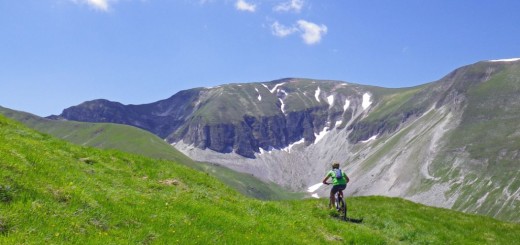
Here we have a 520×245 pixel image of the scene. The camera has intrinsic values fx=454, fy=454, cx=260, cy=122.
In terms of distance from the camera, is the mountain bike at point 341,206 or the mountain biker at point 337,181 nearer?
the mountain bike at point 341,206

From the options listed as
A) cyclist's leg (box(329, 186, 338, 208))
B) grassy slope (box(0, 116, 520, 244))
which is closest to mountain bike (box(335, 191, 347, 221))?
cyclist's leg (box(329, 186, 338, 208))

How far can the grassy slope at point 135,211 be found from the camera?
1329 centimetres

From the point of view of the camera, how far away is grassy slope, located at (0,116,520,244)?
13.3 metres

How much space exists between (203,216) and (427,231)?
17339mm

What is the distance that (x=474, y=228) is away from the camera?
32.3m

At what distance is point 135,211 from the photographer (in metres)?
16.4

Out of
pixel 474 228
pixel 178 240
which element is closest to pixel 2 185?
pixel 178 240

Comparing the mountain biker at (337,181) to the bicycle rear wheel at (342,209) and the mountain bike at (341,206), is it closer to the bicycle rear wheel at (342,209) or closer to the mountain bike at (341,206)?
the mountain bike at (341,206)

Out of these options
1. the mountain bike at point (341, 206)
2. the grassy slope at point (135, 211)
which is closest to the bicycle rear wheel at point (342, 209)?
the mountain bike at point (341, 206)

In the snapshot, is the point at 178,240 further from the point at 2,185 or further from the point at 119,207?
the point at 2,185

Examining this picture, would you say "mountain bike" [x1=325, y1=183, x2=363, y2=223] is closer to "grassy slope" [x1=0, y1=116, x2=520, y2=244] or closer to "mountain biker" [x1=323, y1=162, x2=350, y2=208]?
"mountain biker" [x1=323, y1=162, x2=350, y2=208]

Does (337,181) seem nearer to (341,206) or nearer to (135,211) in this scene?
(341,206)

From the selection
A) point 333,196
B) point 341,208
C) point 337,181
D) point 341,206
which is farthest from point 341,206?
point 337,181

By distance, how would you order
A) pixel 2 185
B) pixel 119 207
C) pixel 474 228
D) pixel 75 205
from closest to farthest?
1. pixel 2 185
2. pixel 75 205
3. pixel 119 207
4. pixel 474 228
